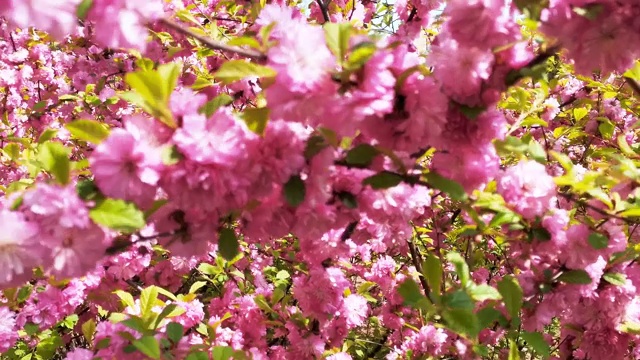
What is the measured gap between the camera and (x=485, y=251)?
369 centimetres

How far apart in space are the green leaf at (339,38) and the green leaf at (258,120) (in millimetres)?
167

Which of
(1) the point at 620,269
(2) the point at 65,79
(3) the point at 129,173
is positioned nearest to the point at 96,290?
(3) the point at 129,173

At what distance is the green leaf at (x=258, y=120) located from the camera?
0.94m

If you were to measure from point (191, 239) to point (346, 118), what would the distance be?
16.5 inches

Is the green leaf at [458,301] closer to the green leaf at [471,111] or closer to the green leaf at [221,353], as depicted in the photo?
the green leaf at [471,111]

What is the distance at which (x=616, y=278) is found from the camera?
1623 millimetres

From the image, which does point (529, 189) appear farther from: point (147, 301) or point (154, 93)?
point (147, 301)

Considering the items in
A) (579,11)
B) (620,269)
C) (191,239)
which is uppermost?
(579,11)

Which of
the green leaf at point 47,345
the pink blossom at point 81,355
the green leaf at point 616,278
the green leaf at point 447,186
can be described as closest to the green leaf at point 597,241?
the green leaf at point 616,278

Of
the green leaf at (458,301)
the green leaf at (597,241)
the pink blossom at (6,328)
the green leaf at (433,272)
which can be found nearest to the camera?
the green leaf at (458,301)

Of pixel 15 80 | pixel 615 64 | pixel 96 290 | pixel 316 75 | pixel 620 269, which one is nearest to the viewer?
pixel 316 75

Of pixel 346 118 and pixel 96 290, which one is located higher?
pixel 346 118

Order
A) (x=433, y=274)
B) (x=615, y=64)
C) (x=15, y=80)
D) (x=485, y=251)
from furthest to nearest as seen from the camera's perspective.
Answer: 1. (x=15, y=80)
2. (x=485, y=251)
3. (x=433, y=274)
4. (x=615, y=64)

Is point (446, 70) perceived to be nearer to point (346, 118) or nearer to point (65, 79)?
point (346, 118)
